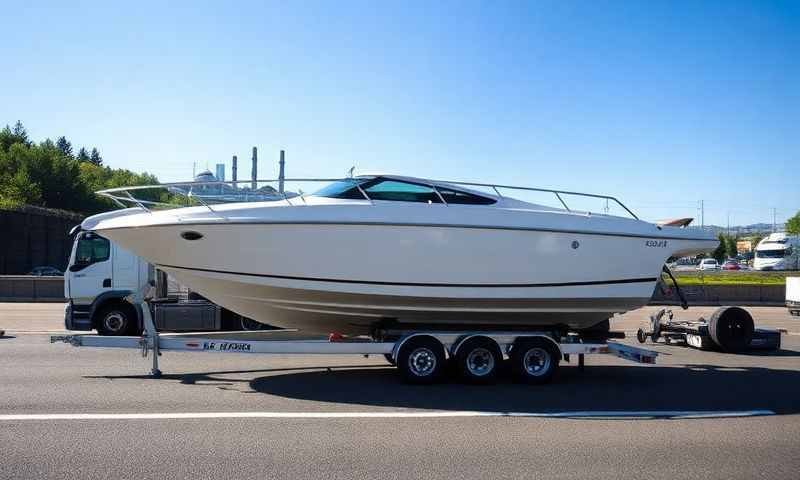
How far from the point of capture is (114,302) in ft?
40.1

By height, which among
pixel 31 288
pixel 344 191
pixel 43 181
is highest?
pixel 43 181

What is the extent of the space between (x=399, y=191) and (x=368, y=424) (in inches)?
126

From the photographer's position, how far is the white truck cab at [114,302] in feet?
39.5

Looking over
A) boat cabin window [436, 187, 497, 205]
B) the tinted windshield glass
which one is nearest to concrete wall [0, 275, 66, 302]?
the tinted windshield glass

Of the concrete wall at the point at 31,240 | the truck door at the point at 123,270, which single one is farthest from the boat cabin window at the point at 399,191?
the concrete wall at the point at 31,240

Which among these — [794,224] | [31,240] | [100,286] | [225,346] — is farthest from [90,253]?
[794,224]

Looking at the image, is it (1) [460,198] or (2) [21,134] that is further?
(2) [21,134]

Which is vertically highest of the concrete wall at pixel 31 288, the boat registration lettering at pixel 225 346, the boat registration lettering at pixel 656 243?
the boat registration lettering at pixel 656 243

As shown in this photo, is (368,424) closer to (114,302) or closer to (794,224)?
(114,302)

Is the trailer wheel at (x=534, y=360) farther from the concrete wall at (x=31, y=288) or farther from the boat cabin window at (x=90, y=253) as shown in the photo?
the concrete wall at (x=31, y=288)

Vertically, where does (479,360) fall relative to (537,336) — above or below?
below

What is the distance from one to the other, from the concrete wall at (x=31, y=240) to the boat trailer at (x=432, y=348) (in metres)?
39.7

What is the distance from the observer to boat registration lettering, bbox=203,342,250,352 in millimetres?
Result: 7871

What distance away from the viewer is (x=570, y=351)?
8445mm
